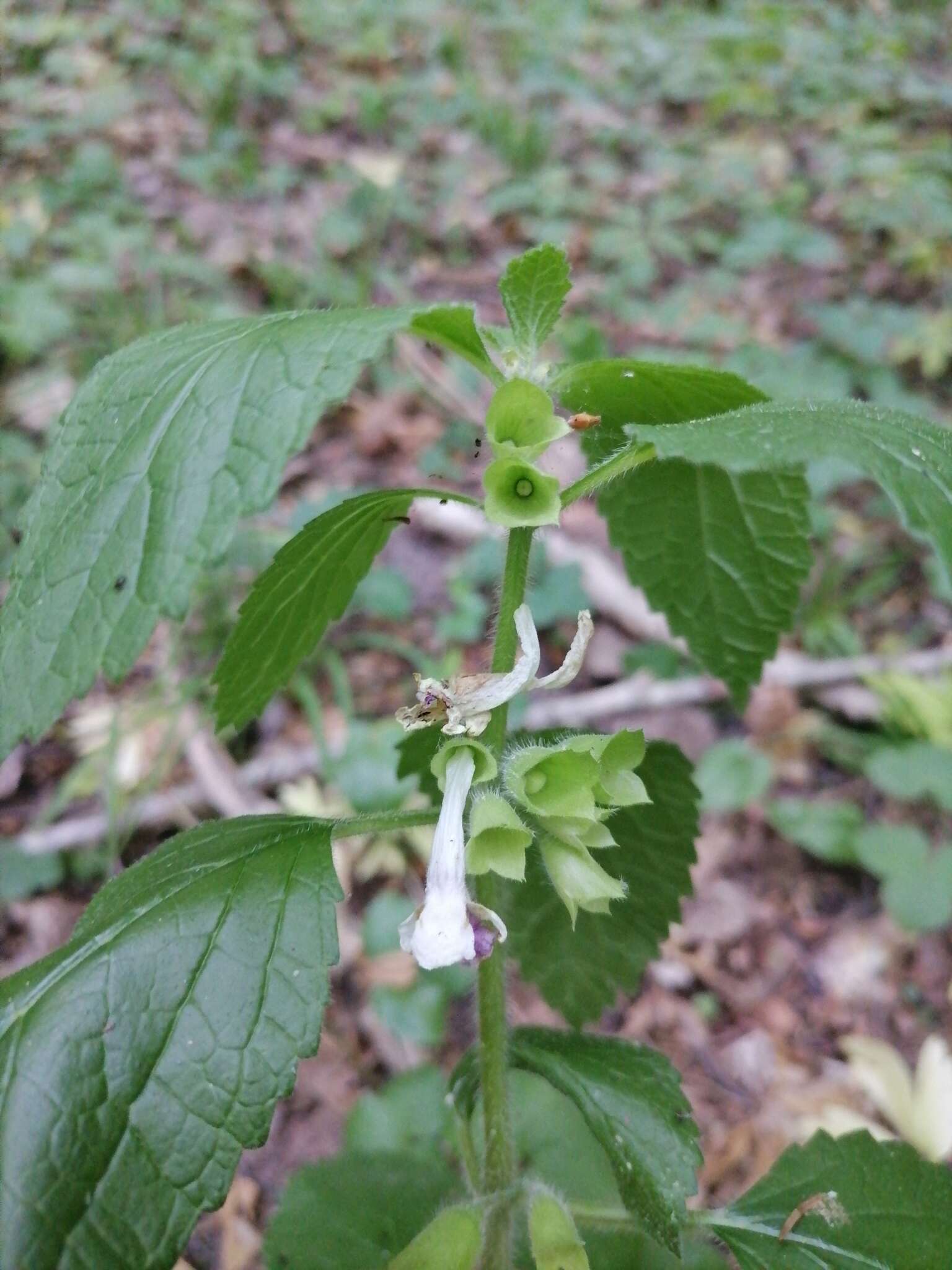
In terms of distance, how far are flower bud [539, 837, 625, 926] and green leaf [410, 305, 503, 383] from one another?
1.38 ft

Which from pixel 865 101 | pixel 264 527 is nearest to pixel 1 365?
pixel 264 527

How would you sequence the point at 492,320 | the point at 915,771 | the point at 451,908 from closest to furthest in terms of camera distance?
the point at 451,908
the point at 915,771
the point at 492,320

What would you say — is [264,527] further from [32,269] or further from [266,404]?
[266,404]

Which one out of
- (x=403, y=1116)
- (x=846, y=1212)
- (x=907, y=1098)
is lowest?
(x=907, y=1098)

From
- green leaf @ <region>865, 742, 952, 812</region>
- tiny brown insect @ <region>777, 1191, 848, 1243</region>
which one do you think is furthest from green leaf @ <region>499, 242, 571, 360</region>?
green leaf @ <region>865, 742, 952, 812</region>

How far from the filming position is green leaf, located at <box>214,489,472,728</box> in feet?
2.94

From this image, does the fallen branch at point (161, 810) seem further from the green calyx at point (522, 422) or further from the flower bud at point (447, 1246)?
the green calyx at point (522, 422)

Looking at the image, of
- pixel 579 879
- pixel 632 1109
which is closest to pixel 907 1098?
pixel 632 1109

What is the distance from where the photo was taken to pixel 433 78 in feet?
18.1

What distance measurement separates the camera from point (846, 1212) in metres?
1.08

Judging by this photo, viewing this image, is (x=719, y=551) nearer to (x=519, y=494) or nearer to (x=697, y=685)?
(x=519, y=494)

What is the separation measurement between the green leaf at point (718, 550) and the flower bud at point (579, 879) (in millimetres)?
392

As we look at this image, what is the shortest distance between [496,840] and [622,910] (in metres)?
0.45

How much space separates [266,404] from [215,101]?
511 centimetres
